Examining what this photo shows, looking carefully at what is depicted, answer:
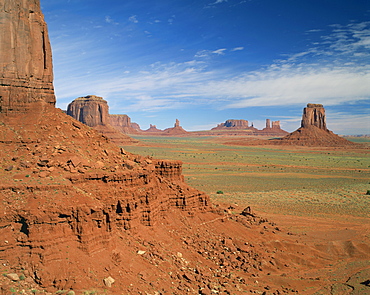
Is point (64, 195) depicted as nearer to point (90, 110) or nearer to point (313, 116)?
point (90, 110)

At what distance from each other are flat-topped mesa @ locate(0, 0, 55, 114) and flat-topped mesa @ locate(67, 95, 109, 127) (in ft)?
408

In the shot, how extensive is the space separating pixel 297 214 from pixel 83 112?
12678 centimetres

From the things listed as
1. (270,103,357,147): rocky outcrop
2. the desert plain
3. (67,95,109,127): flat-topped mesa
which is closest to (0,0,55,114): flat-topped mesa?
the desert plain

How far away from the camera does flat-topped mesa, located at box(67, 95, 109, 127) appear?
13662 cm

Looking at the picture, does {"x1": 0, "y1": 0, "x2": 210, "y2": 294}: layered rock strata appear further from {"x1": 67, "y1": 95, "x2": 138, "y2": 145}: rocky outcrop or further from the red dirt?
{"x1": 67, "y1": 95, "x2": 138, "y2": 145}: rocky outcrop

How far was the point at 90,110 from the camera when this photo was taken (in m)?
138

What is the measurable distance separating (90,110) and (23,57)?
12856 cm

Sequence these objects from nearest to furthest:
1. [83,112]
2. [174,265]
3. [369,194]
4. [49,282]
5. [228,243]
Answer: [49,282] → [174,265] → [228,243] → [369,194] → [83,112]

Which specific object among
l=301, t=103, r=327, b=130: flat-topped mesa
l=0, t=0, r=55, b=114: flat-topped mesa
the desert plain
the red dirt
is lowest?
the desert plain

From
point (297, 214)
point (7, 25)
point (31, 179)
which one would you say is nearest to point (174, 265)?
point (31, 179)

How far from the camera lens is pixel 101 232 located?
11609 mm

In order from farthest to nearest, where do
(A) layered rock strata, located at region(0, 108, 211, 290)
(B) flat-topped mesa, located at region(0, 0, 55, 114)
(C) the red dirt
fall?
1. (B) flat-topped mesa, located at region(0, 0, 55, 114)
2. (C) the red dirt
3. (A) layered rock strata, located at region(0, 108, 211, 290)

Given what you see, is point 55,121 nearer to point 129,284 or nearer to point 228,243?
point 129,284

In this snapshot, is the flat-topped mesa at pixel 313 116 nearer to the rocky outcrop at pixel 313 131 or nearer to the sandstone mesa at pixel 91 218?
the rocky outcrop at pixel 313 131
